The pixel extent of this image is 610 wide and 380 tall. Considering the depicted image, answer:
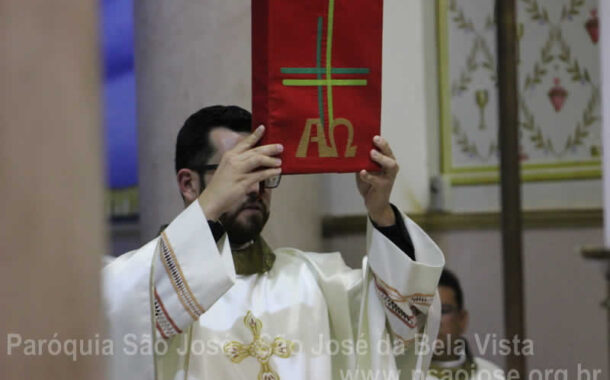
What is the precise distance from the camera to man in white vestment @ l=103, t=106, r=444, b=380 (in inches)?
115

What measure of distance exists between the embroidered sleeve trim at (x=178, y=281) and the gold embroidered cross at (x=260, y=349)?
0.99ft

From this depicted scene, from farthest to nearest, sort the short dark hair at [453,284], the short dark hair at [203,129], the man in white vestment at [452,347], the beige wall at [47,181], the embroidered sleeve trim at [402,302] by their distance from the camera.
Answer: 1. the short dark hair at [453,284]
2. the man in white vestment at [452,347]
3. the short dark hair at [203,129]
4. the embroidered sleeve trim at [402,302]
5. the beige wall at [47,181]

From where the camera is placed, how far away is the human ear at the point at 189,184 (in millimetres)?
3320

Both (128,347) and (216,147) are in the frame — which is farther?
(216,147)

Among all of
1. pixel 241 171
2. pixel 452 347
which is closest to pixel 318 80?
pixel 241 171

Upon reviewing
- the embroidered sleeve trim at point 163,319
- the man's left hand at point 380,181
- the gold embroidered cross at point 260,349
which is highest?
the man's left hand at point 380,181

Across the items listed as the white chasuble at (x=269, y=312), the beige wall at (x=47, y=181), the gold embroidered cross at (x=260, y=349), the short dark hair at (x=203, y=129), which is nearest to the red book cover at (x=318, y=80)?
the white chasuble at (x=269, y=312)

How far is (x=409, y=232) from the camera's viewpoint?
3.12 meters

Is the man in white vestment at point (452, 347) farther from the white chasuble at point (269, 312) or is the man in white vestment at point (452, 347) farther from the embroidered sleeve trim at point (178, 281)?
the embroidered sleeve trim at point (178, 281)

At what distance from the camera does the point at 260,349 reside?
126 inches

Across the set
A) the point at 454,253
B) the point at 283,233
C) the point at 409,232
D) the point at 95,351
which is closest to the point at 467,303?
the point at 454,253

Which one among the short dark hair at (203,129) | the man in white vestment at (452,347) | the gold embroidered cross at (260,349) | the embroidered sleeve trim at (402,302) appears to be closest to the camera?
the embroidered sleeve trim at (402,302)

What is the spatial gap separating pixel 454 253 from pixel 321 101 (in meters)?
2.54

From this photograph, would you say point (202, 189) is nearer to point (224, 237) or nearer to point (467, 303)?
point (224, 237)
